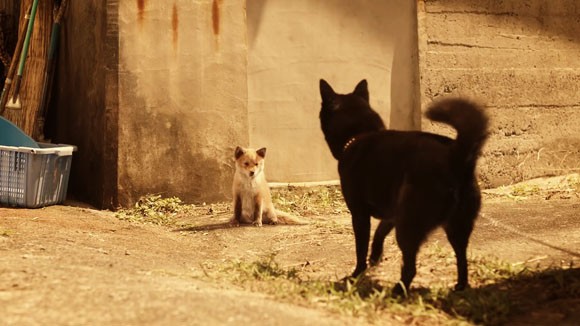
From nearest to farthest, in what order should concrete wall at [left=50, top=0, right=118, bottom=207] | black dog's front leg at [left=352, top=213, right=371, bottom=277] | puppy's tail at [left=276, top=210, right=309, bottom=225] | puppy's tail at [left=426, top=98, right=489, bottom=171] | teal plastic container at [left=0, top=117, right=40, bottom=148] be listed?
puppy's tail at [left=426, top=98, right=489, bottom=171] → black dog's front leg at [left=352, top=213, right=371, bottom=277] → puppy's tail at [left=276, top=210, right=309, bottom=225] → teal plastic container at [left=0, top=117, right=40, bottom=148] → concrete wall at [left=50, top=0, right=118, bottom=207]

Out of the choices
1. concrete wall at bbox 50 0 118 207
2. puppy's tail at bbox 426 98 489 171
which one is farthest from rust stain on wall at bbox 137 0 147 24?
puppy's tail at bbox 426 98 489 171

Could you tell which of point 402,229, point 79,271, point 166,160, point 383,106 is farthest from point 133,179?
point 402,229

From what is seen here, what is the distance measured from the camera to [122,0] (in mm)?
7547

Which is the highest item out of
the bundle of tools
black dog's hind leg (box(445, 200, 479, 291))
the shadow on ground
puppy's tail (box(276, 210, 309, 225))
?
the bundle of tools

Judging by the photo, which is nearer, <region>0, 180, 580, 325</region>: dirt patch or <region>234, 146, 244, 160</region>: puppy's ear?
<region>0, 180, 580, 325</region>: dirt patch

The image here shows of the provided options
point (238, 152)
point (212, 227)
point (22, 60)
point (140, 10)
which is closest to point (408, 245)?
point (212, 227)

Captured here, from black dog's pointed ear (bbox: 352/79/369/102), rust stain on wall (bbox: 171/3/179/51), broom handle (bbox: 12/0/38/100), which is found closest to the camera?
black dog's pointed ear (bbox: 352/79/369/102)

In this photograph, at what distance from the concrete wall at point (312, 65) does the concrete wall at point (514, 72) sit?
32 cm

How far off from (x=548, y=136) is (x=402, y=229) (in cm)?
575

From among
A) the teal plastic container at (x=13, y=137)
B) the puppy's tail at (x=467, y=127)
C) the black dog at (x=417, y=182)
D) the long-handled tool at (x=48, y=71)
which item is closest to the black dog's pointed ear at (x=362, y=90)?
the black dog at (x=417, y=182)

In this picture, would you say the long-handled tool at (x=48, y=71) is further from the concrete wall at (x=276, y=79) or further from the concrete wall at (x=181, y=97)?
the concrete wall at (x=181, y=97)

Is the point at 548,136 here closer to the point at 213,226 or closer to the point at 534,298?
the point at 213,226

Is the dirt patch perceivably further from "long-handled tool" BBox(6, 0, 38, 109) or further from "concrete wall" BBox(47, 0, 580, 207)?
"long-handled tool" BBox(6, 0, 38, 109)

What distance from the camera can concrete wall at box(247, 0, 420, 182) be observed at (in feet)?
26.5
